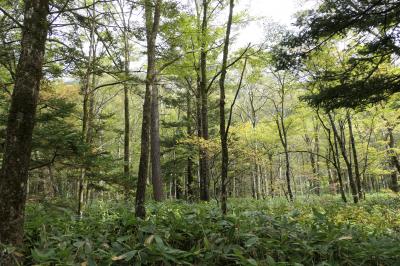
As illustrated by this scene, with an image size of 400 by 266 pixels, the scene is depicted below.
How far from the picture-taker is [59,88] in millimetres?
14797

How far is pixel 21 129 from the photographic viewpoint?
301cm

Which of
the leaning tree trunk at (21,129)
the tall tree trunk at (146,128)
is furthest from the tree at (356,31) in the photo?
the leaning tree trunk at (21,129)

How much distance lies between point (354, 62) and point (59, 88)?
43.6 feet

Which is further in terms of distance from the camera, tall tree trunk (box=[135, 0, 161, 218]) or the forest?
tall tree trunk (box=[135, 0, 161, 218])

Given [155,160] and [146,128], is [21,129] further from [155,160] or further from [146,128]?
[155,160]

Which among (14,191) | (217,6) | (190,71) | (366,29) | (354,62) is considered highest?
(217,6)

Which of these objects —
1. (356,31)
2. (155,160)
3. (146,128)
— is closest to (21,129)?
(146,128)

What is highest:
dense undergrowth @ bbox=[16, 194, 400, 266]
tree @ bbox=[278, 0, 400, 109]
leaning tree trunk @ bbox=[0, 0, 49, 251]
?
tree @ bbox=[278, 0, 400, 109]

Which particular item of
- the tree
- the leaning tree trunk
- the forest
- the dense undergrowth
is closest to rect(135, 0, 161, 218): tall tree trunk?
the forest

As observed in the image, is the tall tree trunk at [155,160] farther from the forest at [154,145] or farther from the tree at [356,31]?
the tree at [356,31]

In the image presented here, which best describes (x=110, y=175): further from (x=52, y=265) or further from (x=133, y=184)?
(x=52, y=265)

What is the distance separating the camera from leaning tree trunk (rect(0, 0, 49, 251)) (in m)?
2.88

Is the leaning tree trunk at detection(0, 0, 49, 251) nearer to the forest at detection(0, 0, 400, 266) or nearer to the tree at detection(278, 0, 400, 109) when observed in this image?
the forest at detection(0, 0, 400, 266)

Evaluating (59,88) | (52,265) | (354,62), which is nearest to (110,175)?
(52,265)
